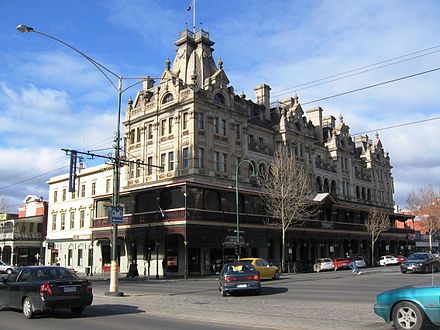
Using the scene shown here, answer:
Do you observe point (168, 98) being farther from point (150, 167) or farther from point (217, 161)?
point (217, 161)

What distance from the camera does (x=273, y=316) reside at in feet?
42.9

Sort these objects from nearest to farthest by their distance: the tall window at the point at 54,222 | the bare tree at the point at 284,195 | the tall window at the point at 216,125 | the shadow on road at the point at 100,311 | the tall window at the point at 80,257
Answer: the shadow on road at the point at 100,311 → the bare tree at the point at 284,195 → the tall window at the point at 216,125 → the tall window at the point at 80,257 → the tall window at the point at 54,222

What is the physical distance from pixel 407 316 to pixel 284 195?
3509cm

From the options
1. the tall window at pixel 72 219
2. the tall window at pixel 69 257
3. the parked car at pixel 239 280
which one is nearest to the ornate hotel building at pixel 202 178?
the tall window at pixel 72 219

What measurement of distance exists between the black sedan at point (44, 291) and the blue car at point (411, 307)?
26.7ft

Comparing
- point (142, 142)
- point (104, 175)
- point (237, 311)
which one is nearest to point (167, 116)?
point (142, 142)

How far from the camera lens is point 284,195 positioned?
1757 inches

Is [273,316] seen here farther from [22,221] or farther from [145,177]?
[22,221]

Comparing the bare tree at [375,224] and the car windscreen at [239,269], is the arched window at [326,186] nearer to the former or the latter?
the bare tree at [375,224]

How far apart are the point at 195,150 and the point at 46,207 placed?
108 ft

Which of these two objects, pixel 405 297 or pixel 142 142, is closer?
pixel 405 297

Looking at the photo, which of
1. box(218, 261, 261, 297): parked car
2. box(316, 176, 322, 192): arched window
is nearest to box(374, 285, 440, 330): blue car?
box(218, 261, 261, 297): parked car

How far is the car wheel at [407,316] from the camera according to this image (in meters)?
9.34

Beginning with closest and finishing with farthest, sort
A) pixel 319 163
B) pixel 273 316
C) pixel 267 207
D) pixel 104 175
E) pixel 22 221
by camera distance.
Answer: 1. pixel 273 316
2. pixel 267 207
3. pixel 104 175
4. pixel 319 163
5. pixel 22 221
